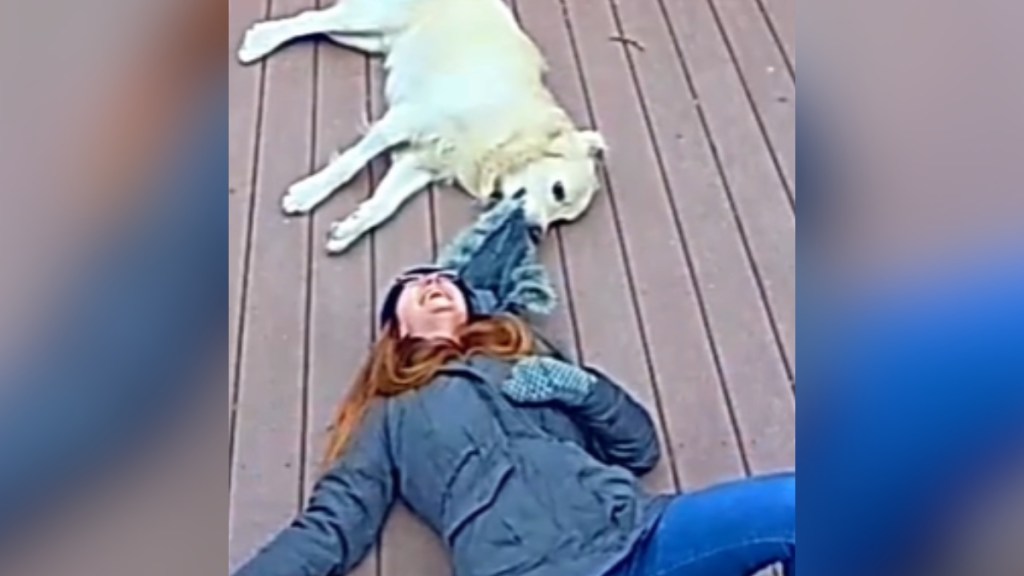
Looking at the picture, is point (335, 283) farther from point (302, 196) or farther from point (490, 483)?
point (490, 483)

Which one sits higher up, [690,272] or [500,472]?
[690,272]

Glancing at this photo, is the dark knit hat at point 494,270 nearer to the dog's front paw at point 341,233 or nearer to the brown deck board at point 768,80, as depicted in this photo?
the dog's front paw at point 341,233

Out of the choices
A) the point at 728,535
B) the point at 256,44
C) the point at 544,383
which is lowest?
the point at 728,535

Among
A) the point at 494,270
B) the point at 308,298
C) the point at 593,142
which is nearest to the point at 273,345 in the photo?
the point at 308,298

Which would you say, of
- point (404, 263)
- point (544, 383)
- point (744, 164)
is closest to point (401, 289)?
point (404, 263)

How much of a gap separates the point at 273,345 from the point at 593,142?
27 centimetres

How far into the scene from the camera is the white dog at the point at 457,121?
3.87 feet

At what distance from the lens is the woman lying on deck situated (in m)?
1.15

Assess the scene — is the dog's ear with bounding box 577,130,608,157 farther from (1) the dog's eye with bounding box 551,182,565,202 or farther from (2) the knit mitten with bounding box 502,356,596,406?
(2) the knit mitten with bounding box 502,356,596,406

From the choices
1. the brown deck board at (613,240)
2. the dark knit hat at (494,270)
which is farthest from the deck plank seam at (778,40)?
the dark knit hat at (494,270)

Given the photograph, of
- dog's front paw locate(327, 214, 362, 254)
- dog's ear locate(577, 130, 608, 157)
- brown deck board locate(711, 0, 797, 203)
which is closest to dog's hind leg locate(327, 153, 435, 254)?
dog's front paw locate(327, 214, 362, 254)

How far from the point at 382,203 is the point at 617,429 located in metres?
0.23

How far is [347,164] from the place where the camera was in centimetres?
118
